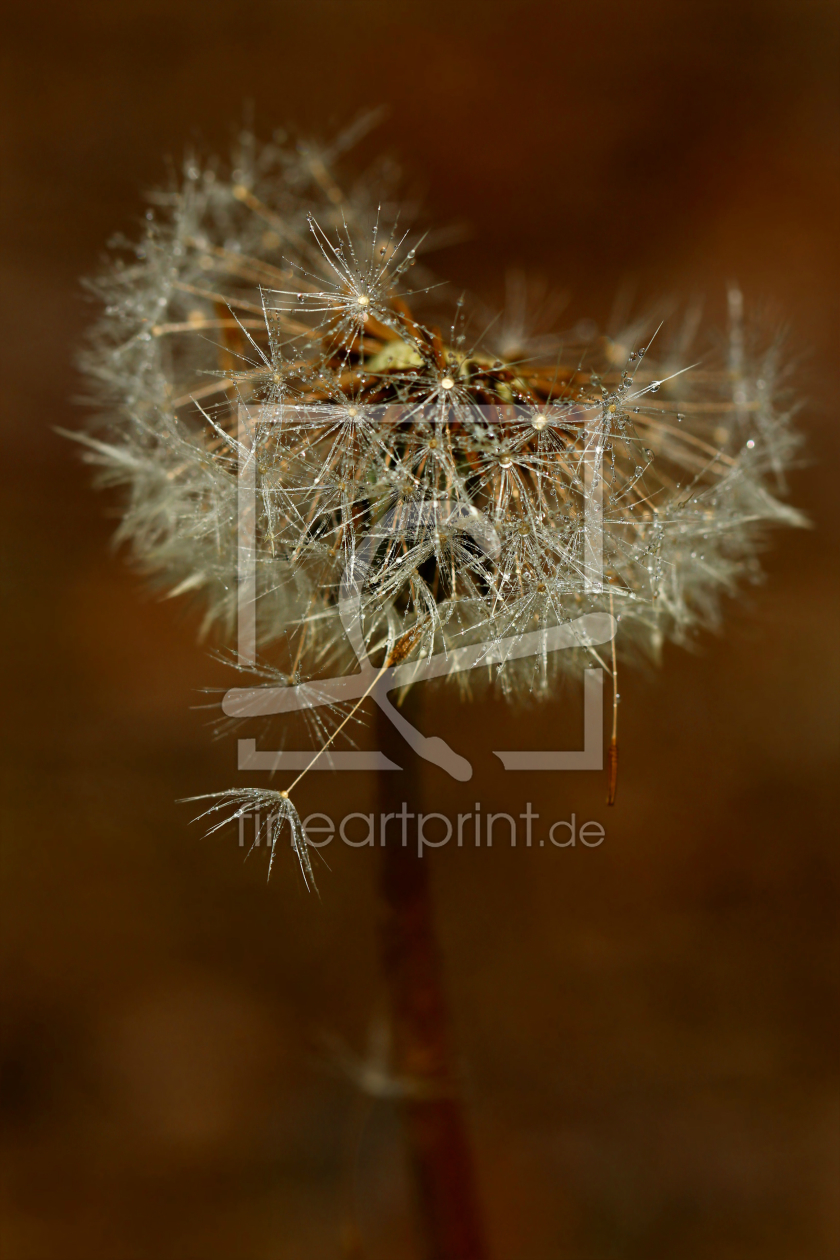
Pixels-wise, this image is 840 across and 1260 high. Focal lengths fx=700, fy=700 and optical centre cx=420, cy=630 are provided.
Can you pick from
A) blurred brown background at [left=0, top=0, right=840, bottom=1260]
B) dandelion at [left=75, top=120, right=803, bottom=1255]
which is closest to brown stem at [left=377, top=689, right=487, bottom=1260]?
dandelion at [left=75, top=120, right=803, bottom=1255]

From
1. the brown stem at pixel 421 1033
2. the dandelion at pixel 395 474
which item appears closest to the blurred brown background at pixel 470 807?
the brown stem at pixel 421 1033

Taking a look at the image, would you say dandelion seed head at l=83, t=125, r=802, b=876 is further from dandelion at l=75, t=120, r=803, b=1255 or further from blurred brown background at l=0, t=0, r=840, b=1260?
blurred brown background at l=0, t=0, r=840, b=1260

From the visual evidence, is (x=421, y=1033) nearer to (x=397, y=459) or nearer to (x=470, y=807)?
(x=470, y=807)

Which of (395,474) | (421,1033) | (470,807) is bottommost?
(421,1033)

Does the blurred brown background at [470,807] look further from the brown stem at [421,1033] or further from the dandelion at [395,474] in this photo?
the dandelion at [395,474]

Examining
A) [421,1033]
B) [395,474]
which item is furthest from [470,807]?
[395,474]

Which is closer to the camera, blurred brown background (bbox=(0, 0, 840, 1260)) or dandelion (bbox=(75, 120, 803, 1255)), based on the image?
dandelion (bbox=(75, 120, 803, 1255))
